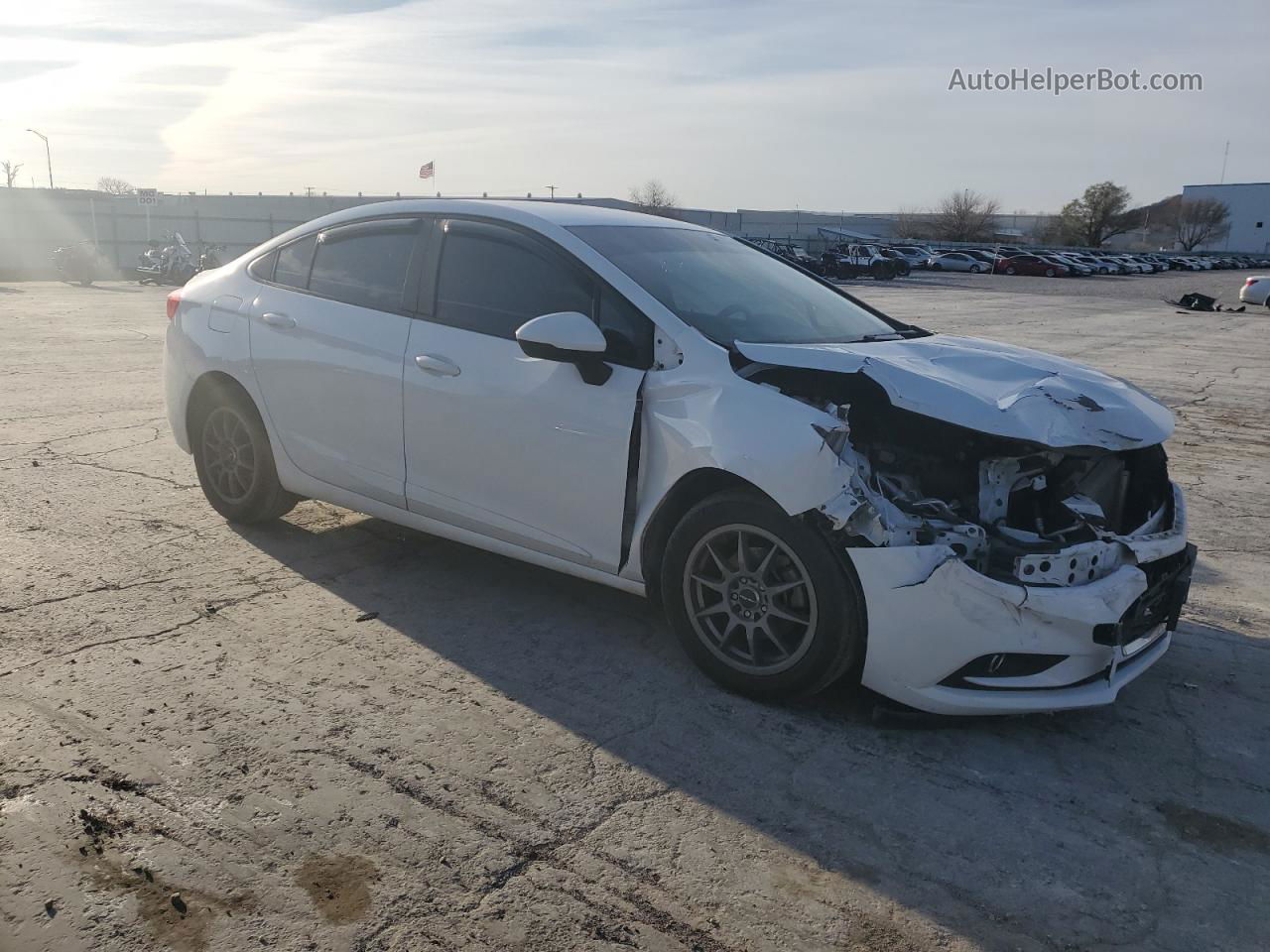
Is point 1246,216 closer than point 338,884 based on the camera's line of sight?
No

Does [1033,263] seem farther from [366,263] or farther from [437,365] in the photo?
[437,365]

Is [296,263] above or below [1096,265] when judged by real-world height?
below

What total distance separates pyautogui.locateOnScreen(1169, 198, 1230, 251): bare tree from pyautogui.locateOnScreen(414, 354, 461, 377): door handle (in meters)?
123

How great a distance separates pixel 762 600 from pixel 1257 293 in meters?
32.1

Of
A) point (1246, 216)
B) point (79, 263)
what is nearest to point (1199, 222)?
point (1246, 216)

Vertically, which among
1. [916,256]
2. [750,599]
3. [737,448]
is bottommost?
[750,599]

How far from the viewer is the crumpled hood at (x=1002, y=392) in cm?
356

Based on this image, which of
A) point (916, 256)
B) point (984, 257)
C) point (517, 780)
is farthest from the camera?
point (916, 256)

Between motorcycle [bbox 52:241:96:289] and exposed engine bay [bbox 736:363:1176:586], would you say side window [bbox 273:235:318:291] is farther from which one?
motorcycle [bbox 52:241:96:289]

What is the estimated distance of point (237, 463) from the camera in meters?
5.45

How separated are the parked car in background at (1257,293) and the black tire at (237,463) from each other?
31.5 meters

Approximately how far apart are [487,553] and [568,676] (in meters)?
1.50

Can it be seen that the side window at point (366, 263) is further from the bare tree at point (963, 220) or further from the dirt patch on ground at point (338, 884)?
the bare tree at point (963, 220)

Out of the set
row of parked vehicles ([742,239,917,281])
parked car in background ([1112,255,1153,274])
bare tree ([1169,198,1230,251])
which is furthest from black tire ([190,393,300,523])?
bare tree ([1169,198,1230,251])
